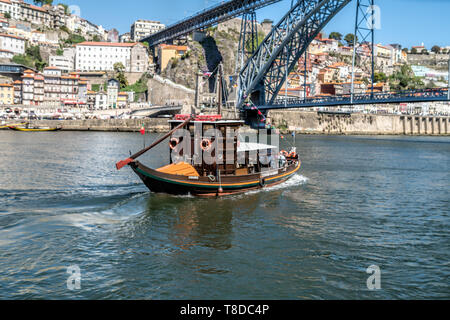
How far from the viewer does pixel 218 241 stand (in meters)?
9.68

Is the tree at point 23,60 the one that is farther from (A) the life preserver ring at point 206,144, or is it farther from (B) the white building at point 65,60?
(A) the life preserver ring at point 206,144

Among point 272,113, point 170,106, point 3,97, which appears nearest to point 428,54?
point 272,113

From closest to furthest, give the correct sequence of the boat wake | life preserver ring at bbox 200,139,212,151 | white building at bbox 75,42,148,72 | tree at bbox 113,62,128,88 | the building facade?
life preserver ring at bbox 200,139,212,151, the boat wake, the building facade, tree at bbox 113,62,128,88, white building at bbox 75,42,148,72

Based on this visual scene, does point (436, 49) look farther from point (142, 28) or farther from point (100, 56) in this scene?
point (100, 56)

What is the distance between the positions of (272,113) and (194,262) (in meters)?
53.8

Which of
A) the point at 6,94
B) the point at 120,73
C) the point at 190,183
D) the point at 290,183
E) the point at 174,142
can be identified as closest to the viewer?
the point at 190,183

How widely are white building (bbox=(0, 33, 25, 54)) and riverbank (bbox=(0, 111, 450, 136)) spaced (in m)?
32.0

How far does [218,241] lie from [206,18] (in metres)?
56.3

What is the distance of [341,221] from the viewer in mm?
11688

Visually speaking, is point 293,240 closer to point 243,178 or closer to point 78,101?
point 243,178

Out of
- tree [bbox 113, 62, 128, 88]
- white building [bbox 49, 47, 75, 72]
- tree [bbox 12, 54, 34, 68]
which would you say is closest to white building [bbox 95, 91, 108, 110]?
tree [bbox 113, 62, 128, 88]

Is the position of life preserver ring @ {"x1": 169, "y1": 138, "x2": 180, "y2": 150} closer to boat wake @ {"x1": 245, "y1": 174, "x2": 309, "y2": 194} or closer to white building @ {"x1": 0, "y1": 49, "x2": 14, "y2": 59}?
boat wake @ {"x1": 245, "y1": 174, "x2": 309, "y2": 194}

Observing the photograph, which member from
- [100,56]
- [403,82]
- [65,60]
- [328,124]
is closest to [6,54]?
[65,60]

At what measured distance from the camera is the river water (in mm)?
7281
